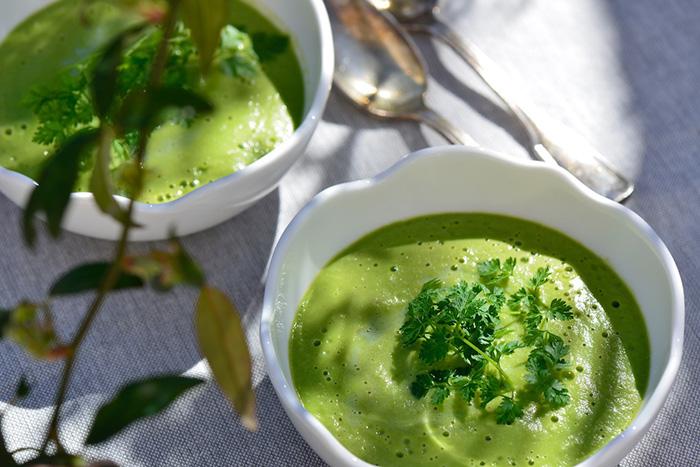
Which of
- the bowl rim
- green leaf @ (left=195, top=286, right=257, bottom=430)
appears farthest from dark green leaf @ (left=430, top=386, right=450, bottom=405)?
green leaf @ (left=195, top=286, right=257, bottom=430)

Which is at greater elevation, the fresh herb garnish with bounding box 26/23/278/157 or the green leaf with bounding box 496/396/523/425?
the green leaf with bounding box 496/396/523/425

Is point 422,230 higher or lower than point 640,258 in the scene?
lower

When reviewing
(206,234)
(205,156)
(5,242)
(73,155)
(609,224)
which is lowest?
(5,242)

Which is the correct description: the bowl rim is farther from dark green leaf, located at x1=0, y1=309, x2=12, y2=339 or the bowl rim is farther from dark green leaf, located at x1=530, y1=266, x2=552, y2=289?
dark green leaf, located at x1=0, y1=309, x2=12, y2=339

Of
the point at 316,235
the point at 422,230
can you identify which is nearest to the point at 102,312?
the point at 316,235

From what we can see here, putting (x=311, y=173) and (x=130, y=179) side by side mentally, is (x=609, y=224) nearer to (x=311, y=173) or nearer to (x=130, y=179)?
(x=311, y=173)
